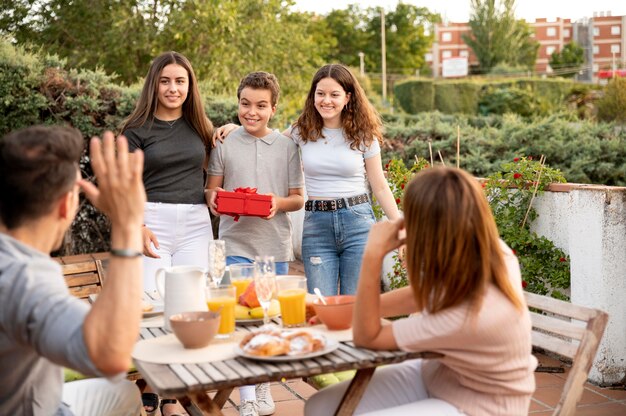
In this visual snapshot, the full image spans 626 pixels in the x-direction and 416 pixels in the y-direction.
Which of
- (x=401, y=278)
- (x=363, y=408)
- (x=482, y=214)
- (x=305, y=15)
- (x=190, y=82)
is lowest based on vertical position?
(x=401, y=278)

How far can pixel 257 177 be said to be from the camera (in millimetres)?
3748

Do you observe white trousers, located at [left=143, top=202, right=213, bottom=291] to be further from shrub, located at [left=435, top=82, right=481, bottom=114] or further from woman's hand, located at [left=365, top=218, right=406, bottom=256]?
shrub, located at [left=435, top=82, right=481, bottom=114]

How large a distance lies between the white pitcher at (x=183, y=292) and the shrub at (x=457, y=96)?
30.7 meters

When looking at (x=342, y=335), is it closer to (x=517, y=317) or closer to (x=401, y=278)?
(x=517, y=317)

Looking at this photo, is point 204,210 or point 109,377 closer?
point 109,377

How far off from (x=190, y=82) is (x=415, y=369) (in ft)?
6.67

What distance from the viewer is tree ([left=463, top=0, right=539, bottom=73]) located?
6806 centimetres

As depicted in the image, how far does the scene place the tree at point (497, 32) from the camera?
223 feet

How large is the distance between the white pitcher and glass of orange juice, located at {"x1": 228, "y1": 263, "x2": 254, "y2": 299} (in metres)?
0.23

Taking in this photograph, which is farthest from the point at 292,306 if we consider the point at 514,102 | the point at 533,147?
the point at 514,102

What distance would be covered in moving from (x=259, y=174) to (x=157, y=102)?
630 mm

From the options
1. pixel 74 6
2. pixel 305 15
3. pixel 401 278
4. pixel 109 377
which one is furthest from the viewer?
pixel 305 15

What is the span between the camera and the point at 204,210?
150 inches

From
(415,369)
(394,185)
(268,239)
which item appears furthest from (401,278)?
(415,369)
